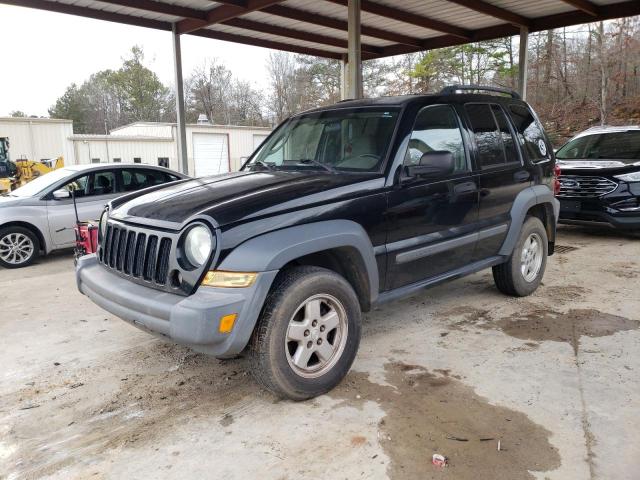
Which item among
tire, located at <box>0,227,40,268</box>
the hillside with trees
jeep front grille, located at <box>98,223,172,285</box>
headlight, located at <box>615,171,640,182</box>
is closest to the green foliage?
the hillside with trees

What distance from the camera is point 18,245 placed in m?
7.28

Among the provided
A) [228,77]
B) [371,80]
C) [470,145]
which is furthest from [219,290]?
[228,77]

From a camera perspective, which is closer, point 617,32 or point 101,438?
point 101,438

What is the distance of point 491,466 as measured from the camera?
8.29 feet

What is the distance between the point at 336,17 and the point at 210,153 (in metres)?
20.8

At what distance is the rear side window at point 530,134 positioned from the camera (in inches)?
198

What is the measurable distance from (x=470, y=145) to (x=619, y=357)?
2.01 metres

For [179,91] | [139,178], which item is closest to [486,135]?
[139,178]

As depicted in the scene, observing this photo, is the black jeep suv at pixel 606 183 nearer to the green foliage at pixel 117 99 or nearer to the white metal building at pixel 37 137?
the white metal building at pixel 37 137

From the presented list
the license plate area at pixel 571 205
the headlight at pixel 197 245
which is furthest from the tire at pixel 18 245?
the license plate area at pixel 571 205

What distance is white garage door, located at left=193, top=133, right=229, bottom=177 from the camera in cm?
3000

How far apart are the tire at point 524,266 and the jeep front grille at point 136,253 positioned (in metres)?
3.36

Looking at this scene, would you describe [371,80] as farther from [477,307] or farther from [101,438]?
[101,438]

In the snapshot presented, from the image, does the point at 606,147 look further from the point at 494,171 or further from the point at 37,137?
the point at 37,137
